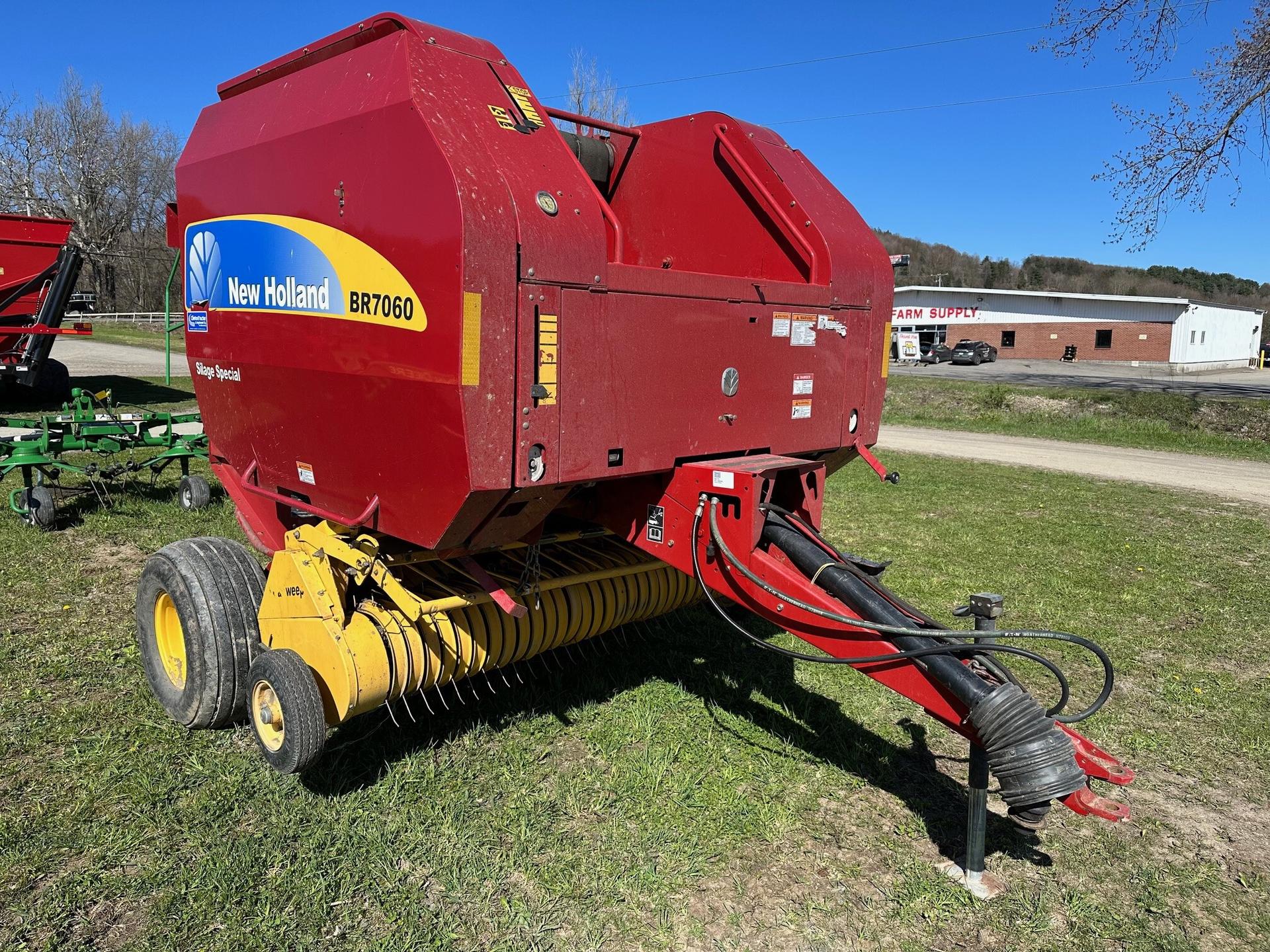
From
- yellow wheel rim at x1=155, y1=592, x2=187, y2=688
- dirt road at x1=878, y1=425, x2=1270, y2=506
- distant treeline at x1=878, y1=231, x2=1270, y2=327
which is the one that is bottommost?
yellow wheel rim at x1=155, y1=592, x2=187, y2=688

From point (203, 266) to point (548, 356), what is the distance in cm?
200

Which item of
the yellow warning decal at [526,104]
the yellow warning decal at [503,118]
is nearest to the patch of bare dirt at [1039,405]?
the yellow warning decal at [526,104]

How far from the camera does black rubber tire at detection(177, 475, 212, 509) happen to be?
761 centimetres

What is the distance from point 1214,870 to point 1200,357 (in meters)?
50.1

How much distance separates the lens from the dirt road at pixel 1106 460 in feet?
37.0

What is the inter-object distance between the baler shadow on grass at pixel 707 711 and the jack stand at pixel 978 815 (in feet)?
0.47

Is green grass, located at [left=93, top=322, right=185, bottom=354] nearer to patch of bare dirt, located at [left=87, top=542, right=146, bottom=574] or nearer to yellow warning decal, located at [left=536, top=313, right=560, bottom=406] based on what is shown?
patch of bare dirt, located at [left=87, top=542, right=146, bottom=574]

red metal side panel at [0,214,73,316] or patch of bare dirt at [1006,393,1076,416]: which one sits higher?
red metal side panel at [0,214,73,316]

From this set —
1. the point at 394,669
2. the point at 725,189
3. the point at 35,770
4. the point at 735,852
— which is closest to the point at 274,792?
the point at 394,669

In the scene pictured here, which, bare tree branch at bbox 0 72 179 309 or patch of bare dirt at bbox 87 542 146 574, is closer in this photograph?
patch of bare dirt at bbox 87 542 146 574

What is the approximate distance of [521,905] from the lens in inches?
114

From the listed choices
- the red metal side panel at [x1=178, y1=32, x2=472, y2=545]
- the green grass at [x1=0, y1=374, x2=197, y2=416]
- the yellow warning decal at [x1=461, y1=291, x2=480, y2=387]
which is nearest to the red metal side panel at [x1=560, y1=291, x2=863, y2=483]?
the yellow warning decal at [x1=461, y1=291, x2=480, y2=387]

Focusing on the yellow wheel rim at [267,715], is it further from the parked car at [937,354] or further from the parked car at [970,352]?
the parked car at [937,354]

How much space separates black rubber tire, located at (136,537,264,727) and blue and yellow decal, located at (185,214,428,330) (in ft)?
3.61
